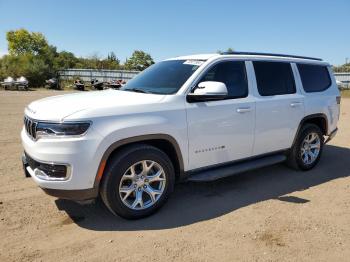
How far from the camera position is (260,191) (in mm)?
5242

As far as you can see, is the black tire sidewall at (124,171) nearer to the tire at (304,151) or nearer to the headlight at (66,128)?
the headlight at (66,128)

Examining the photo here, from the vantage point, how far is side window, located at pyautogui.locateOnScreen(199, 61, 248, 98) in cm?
477

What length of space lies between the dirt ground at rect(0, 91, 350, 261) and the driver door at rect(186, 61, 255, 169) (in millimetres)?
642

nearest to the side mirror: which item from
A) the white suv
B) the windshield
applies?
the white suv

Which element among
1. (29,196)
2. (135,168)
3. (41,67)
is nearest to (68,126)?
(135,168)

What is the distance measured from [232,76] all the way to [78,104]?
2.18 meters

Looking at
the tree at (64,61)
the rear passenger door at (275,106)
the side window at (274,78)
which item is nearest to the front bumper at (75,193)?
the rear passenger door at (275,106)

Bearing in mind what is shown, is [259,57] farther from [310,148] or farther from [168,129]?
[168,129]

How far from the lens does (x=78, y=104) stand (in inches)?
153

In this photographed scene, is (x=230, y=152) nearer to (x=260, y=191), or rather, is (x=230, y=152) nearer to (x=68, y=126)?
(x=260, y=191)

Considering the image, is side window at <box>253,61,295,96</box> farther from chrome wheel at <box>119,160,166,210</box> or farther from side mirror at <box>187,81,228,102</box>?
chrome wheel at <box>119,160,166,210</box>

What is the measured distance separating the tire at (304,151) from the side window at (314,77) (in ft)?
2.20

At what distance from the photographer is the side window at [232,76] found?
188 inches

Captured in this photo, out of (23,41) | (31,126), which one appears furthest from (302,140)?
(23,41)
